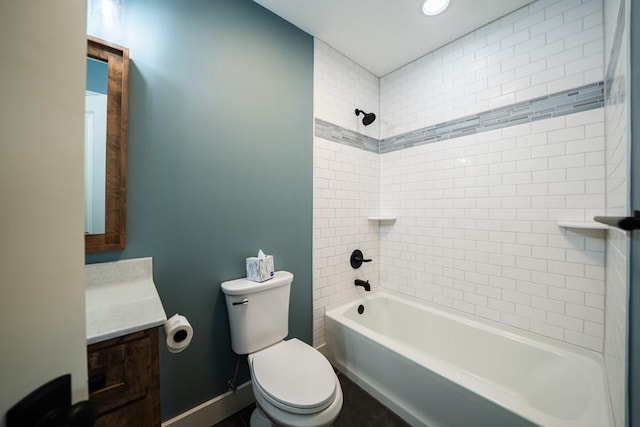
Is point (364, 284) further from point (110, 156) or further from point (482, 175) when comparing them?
point (110, 156)

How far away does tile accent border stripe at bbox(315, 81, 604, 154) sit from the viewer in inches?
53.0

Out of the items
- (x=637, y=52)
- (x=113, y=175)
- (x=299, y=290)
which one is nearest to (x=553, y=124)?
(x=637, y=52)

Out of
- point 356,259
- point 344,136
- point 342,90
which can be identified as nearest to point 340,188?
point 344,136

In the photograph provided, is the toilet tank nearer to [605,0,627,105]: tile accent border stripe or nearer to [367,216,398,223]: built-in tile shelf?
[367,216,398,223]: built-in tile shelf

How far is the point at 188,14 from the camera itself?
130 cm

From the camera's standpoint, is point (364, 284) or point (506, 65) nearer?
point (506, 65)

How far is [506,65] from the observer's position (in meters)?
1.61

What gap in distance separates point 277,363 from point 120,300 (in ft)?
2.63

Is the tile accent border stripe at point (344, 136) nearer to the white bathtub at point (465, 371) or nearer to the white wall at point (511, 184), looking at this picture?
the white wall at point (511, 184)

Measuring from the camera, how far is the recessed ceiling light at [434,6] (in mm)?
1521

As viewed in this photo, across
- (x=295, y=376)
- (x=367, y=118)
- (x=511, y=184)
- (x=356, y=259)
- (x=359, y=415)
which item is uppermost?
(x=367, y=118)

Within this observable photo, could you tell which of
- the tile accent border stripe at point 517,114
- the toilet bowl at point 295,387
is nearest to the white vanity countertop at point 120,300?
the toilet bowl at point 295,387

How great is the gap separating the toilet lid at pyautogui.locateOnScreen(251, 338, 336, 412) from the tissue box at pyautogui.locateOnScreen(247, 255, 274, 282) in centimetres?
42

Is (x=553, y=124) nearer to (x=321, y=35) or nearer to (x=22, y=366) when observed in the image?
(x=321, y=35)
